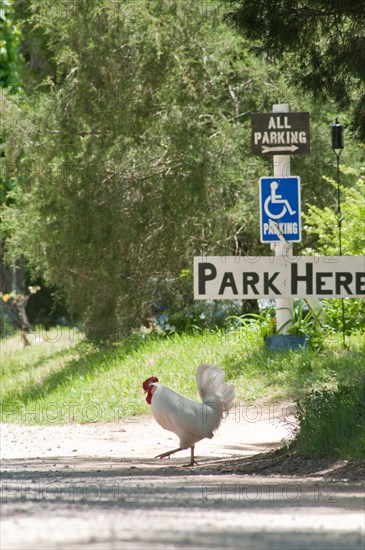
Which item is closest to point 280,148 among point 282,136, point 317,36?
point 282,136

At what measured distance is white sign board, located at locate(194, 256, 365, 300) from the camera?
13.9 meters

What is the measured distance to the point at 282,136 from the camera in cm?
1667

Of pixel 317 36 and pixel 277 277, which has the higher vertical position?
pixel 317 36

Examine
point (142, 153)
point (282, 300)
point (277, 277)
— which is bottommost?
point (282, 300)

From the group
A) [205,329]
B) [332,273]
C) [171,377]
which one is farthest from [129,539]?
[205,329]

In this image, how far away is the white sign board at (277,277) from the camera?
13891 millimetres

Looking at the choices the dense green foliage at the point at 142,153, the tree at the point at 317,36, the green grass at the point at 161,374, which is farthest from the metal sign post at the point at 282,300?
the tree at the point at 317,36

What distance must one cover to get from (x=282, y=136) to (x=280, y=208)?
110 cm

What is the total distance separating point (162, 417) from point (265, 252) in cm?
1098

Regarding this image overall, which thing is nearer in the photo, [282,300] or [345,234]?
[282,300]

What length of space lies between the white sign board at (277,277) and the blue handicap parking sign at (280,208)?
1830 millimetres

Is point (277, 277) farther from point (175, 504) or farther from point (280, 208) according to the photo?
point (175, 504)

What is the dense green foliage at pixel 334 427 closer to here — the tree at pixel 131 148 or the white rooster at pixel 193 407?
the white rooster at pixel 193 407

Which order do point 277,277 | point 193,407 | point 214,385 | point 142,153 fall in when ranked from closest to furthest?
point 193,407, point 214,385, point 277,277, point 142,153
